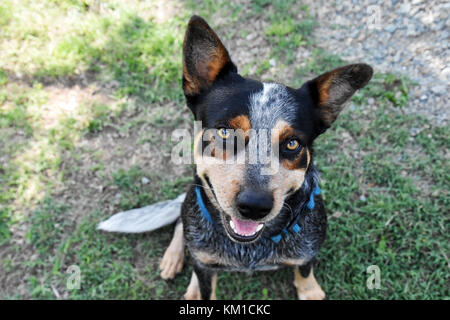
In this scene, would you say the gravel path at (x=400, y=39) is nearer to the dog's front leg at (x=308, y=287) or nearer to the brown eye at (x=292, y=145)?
the dog's front leg at (x=308, y=287)

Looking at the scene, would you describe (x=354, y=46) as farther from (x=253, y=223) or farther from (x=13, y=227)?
(x=13, y=227)

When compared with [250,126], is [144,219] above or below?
below

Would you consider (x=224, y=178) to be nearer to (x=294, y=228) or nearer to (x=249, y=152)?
(x=249, y=152)

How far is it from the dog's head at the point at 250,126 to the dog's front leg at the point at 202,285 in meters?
0.81

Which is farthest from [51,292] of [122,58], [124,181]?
[122,58]

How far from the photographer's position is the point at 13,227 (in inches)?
158

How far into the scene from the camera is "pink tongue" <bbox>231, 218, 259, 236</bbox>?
8.23 ft

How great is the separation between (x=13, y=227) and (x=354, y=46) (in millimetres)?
4819

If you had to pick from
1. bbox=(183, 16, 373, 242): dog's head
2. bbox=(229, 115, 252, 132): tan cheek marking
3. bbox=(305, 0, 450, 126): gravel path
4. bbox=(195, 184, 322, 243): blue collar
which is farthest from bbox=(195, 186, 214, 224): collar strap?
bbox=(305, 0, 450, 126): gravel path

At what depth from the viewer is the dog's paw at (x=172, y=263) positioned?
3645 millimetres

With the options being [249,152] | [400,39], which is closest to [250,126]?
[249,152]

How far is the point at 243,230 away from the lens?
2516 mm

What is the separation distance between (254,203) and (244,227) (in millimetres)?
425

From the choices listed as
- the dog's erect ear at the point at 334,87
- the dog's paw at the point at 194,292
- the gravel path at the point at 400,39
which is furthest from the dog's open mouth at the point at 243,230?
the gravel path at the point at 400,39
